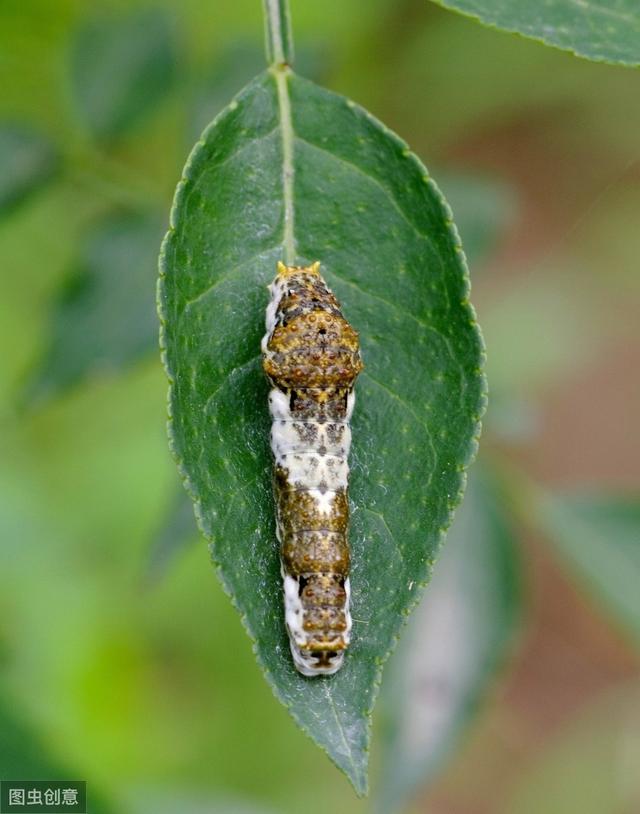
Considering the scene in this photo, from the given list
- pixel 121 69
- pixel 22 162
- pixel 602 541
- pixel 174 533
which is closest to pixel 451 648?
pixel 602 541

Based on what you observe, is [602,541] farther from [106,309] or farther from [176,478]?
[106,309]

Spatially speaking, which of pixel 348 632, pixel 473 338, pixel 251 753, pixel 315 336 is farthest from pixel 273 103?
pixel 251 753

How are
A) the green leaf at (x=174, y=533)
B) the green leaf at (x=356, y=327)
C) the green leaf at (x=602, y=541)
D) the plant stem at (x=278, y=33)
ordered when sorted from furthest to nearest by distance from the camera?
1. the green leaf at (x=602, y=541)
2. the green leaf at (x=174, y=533)
3. the plant stem at (x=278, y=33)
4. the green leaf at (x=356, y=327)

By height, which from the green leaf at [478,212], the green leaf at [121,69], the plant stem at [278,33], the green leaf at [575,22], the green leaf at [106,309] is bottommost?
the green leaf at [106,309]

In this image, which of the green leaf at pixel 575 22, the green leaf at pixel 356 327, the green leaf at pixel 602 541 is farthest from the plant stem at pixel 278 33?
the green leaf at pixel 602 541

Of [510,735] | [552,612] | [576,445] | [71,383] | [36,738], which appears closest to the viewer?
[36,738]

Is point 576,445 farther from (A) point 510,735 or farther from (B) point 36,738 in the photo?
(B) point 36,738

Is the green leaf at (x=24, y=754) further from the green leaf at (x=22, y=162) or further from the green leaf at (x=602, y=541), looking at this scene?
the green leaf at (x=602, y=541)
